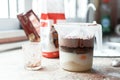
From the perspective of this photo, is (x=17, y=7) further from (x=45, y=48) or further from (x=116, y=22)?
(x=116, y=22)

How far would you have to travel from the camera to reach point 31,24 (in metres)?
0.90

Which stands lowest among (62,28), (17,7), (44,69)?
(44,69)

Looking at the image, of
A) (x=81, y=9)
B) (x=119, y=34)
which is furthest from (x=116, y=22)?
(x=81, y=9)

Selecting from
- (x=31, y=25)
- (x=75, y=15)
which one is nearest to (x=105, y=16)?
(x=75, y=15)

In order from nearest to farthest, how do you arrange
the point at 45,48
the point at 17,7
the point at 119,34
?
the point at 45,48 < the point at 17,7 < the point at 119,34

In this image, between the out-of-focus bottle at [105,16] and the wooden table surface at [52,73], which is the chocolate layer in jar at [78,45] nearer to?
the wooden table surface at [52,73]

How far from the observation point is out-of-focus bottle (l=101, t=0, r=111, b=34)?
2.21 metres

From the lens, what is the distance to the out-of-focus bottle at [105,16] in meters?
2.21

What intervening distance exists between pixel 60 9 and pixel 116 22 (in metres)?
1.57

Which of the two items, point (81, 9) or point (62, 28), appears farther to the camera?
point (81, 9)

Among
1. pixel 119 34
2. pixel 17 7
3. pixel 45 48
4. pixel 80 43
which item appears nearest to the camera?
pixel 80 43

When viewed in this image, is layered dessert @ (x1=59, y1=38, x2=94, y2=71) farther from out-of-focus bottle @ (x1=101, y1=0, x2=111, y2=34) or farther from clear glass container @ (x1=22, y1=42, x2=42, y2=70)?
out-of-focus bottle @ (x1=101, y1=0, x2=111, y2=34)

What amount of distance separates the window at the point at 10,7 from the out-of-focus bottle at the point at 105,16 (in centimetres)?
114

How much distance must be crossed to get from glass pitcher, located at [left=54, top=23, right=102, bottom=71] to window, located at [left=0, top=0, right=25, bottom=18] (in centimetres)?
65
